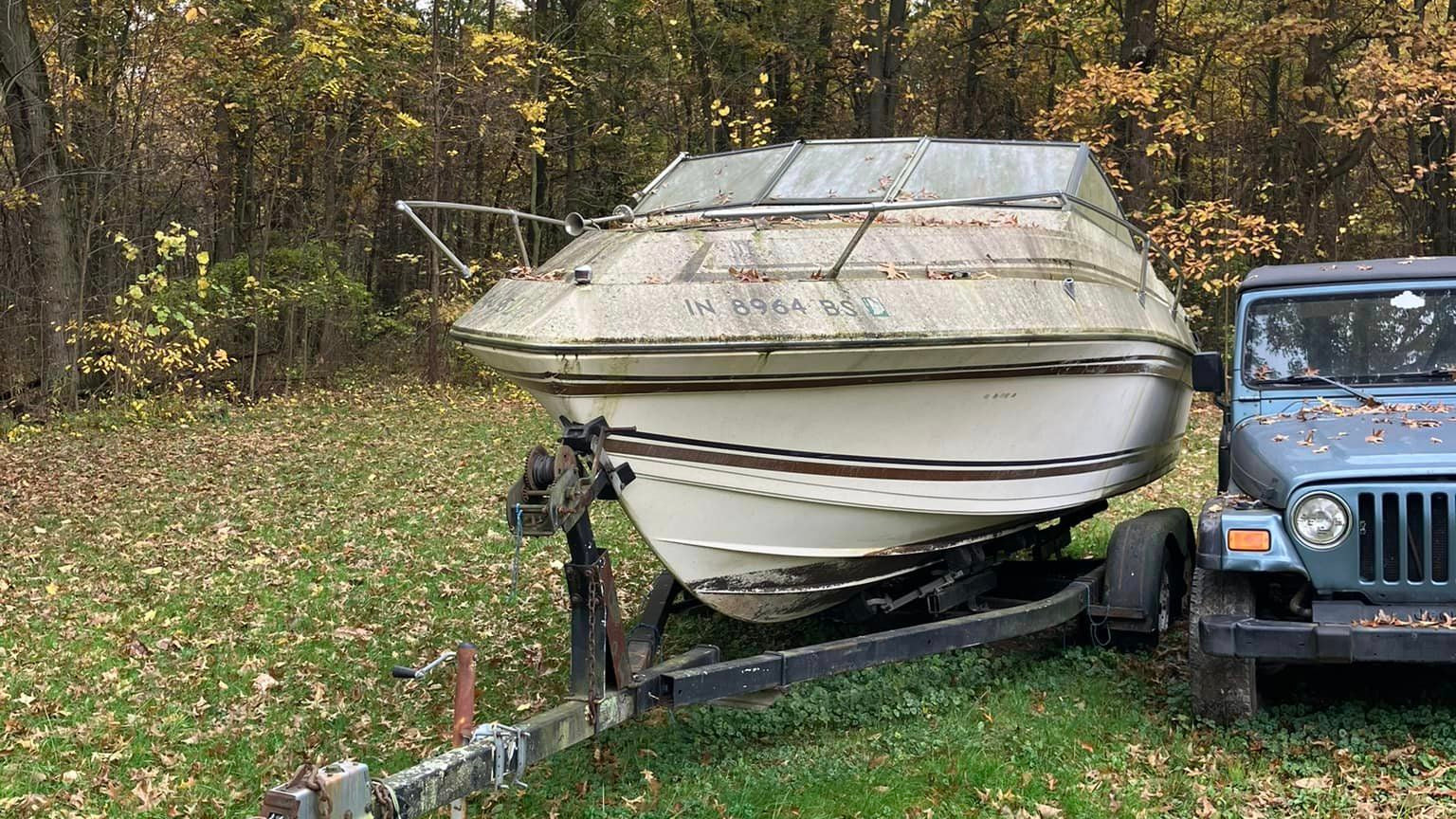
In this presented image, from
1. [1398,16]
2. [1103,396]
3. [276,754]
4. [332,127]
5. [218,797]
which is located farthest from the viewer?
[332,127]

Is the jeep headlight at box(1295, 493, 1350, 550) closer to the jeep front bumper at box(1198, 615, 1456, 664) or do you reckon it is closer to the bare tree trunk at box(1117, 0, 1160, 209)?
the jeep front bumper at box(1198, 615, 1456, 664)

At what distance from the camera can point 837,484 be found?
4777mm

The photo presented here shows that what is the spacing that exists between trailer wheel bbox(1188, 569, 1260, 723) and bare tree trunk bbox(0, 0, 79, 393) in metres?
14.0

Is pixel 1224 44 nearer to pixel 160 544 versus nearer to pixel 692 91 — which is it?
pixel 692 91

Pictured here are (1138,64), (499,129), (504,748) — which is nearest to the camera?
(504,748)

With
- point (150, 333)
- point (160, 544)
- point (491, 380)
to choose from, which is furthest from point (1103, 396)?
point (491, 380)

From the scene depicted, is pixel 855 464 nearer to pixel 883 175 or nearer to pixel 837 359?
pixel 837 359

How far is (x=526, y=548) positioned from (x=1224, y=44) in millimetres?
14348

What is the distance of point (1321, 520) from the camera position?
14.2 feet

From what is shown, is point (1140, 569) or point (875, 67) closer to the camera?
point (1140, 569)

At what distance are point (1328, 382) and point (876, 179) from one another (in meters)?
2.40

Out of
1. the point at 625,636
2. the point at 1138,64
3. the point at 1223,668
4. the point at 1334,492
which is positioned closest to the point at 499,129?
the point at 1138,64

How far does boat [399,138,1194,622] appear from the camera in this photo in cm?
430

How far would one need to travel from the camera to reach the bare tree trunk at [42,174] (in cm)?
1415
